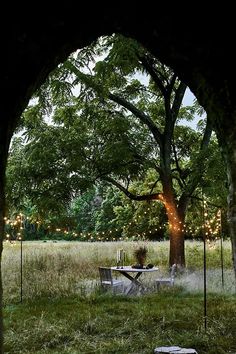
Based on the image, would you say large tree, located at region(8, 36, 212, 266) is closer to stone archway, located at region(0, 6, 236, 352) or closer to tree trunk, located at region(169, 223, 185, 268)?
tree trunk, located at region(169, 223, 185, 268)

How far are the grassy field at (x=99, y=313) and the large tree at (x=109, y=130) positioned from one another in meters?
2.63

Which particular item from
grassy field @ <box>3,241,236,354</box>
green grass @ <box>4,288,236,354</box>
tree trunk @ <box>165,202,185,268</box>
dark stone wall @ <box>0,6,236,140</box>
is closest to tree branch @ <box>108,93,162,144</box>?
tree trunk @ <box>165,202,185,268</box>

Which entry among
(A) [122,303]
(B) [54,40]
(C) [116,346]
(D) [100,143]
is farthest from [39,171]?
(B) [54,40]

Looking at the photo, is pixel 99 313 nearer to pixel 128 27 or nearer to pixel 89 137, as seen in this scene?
pixel 128 27

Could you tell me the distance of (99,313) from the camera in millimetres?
8453

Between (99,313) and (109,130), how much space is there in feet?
21.6

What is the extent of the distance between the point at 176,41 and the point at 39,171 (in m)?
10.3

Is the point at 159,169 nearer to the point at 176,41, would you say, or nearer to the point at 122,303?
the point at 122,303

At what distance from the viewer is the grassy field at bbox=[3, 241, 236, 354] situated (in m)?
6.44

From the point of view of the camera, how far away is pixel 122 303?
953cm

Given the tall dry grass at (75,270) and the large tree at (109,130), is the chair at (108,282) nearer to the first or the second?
the tall dry grass at (75,270)

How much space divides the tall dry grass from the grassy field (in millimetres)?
26

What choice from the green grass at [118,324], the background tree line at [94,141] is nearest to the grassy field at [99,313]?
the green grass at [118,324]

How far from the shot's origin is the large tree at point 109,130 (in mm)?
12812
